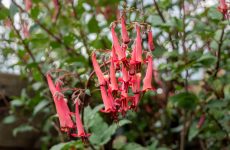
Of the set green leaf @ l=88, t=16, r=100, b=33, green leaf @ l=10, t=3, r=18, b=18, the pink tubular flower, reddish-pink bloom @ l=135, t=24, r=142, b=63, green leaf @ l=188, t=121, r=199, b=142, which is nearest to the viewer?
reddish-pink bloom @ l=135, t=24, r=142, b=63

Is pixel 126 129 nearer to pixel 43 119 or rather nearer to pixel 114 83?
pixel 43 119

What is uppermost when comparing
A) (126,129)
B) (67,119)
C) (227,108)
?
(67,119)

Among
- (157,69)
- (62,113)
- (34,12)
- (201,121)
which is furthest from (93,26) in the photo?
(62,113)

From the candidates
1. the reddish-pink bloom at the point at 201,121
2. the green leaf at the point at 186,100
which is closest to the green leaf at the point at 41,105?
the green leaf at the point at 186,100

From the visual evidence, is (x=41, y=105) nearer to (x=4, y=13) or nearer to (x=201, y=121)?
(x=4, y=13)

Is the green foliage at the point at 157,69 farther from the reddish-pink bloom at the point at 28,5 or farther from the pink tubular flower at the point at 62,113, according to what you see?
the pink tubular flower at the point at 62,113

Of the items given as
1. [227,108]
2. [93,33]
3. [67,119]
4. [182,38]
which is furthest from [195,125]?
[67,119]

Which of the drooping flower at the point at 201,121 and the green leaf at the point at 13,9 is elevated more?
the green leaf at the point at 13,9

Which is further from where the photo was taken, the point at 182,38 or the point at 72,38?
the point at 72,38

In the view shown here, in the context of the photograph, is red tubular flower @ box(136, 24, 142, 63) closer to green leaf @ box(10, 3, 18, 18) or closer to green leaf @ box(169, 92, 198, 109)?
green leaf @ box(169, 92, 198, 109)

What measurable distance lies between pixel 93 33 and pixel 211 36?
0.80m

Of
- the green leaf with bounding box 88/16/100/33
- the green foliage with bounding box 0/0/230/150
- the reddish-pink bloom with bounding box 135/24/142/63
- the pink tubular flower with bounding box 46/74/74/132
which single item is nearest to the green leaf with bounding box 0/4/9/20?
the green foliage with bounding box 0/0/230/150

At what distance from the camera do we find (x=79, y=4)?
2449 mm

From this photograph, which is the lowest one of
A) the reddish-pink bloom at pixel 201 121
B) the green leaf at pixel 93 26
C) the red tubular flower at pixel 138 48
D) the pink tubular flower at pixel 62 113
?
the reddish-pink bloom at pixel 201 121
